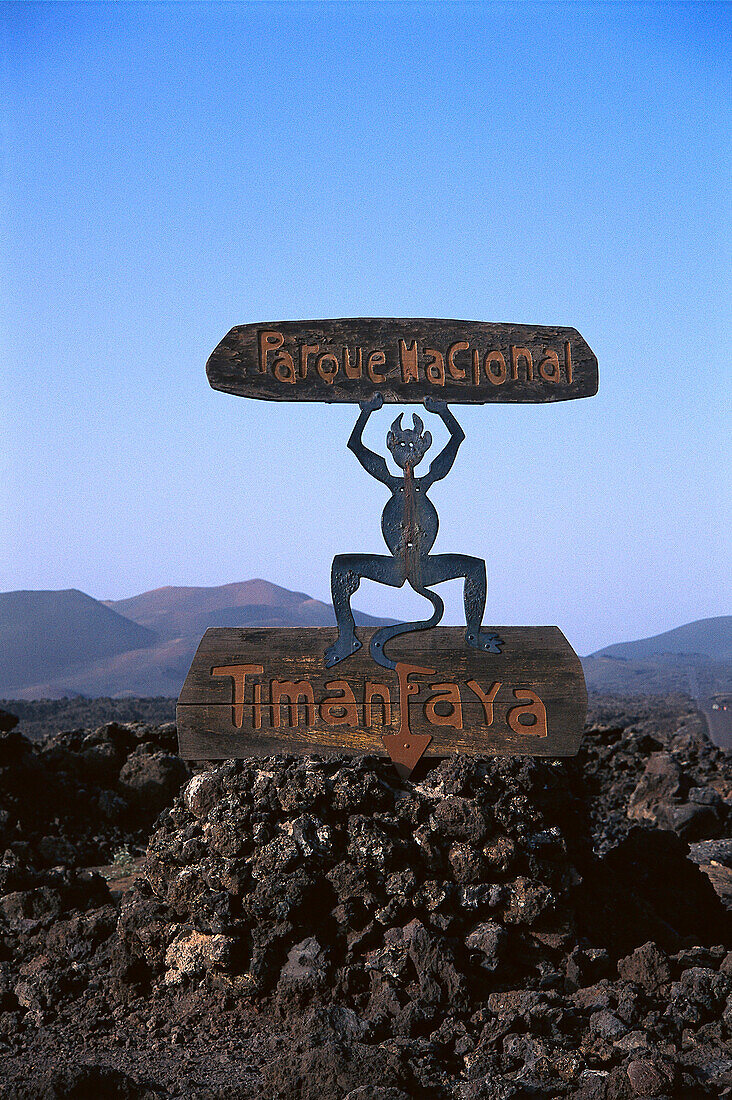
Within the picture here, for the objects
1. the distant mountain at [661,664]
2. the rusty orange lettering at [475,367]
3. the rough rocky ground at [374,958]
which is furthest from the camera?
the distant mountain at [661,664]

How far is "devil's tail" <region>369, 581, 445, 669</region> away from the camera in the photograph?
5254 mm

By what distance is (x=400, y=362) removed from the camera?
5.57 m

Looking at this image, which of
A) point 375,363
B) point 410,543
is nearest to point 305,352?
point 375,363

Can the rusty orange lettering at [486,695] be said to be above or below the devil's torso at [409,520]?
below

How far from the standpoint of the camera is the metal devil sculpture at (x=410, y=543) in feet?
17.7

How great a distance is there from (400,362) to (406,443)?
48cm

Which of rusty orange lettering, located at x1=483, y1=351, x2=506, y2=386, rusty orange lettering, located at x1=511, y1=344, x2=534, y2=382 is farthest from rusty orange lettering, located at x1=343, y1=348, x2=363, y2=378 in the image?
rusty orange lettering, located at x1=511, y1=344, x2=534, y2=382

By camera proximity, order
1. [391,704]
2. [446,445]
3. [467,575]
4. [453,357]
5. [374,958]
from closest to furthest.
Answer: [374,958] → [391,704] → [467,575] → [446,445] → [453,357]

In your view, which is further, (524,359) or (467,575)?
(524,359)

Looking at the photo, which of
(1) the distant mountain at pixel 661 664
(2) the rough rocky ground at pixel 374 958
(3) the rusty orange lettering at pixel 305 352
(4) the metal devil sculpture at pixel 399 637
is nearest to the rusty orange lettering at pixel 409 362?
(4) the metal devil sculpture at pixel 399 637

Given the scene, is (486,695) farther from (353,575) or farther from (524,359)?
(524,359)

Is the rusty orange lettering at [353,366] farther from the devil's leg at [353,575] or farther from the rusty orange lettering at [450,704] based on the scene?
the rusty orange lettering at [450,704]

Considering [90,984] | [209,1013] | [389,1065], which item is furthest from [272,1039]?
[90,984]

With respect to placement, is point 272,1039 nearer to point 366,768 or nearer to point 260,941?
point 260,941
